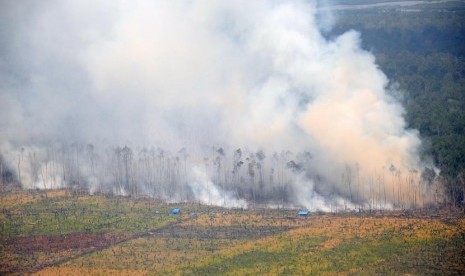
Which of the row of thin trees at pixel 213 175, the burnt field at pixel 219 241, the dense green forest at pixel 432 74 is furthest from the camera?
the dense green forest at pixel 432 74

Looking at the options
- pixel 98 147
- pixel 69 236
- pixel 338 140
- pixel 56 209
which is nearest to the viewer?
pixel 69 236

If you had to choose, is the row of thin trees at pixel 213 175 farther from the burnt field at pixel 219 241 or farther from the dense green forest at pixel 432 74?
the burnt field at pixel 219 241

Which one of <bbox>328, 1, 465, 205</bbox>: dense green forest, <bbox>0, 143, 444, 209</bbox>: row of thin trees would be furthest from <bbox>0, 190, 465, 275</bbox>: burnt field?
<bbox>328, 1, 465, 205</bbox>: dense green forest

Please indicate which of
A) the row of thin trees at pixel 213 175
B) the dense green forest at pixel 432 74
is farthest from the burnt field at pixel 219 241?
the dense green forest at pixel 432 74

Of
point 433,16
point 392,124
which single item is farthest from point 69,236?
point 433,16

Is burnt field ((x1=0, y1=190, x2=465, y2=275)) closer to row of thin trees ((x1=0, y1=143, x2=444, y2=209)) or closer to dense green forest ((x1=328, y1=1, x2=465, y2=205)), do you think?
row of thin trees ((x1=0, y1=143, x2=444, y2=209))

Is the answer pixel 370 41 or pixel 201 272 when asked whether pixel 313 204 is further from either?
pixel 370 41

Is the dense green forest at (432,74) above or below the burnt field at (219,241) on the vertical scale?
above
